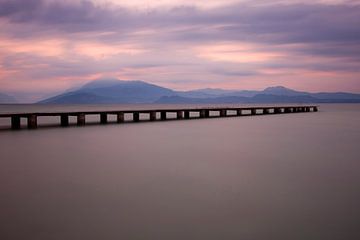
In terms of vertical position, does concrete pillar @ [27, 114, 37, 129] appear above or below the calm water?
above

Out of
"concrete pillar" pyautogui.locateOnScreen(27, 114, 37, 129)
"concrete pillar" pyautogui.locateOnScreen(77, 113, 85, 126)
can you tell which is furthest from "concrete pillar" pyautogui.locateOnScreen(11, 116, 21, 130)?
"concrete pillar" pyautogui.locateOnScreen(77, 113, 85, 126)

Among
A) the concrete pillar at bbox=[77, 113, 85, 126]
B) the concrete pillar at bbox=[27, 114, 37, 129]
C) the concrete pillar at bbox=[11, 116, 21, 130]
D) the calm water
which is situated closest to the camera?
the calm water

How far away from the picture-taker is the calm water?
452cm

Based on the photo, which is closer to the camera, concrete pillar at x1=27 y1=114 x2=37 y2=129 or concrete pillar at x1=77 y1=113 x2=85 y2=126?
concrete pillar at x1=27 y1=114 x2=37 y2=129

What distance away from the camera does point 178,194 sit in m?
6.13

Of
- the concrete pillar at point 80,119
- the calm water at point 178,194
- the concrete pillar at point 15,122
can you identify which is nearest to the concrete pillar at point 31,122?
the concrete pillar at point 15,122

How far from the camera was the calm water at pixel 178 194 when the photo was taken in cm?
452

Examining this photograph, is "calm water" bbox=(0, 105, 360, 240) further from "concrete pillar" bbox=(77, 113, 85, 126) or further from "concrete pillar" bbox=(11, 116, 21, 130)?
"concrete pillar" bbox=(77, 113, 85, 126)

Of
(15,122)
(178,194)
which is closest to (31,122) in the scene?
(15,122)

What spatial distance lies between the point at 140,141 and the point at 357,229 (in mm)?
10425

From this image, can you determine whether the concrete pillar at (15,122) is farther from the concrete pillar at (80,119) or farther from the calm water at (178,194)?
the calm water at (178,194)

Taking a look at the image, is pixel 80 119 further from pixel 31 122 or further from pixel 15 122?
pixel 15 122

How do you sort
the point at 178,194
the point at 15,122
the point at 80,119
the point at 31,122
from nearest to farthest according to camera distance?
the point at 178,194, the point at 31,122, the point at 15,122, the point at 80,119

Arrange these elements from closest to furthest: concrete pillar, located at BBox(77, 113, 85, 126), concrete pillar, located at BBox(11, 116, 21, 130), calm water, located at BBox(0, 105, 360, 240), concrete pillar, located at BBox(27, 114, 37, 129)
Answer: calm water, located at BBox(0, 105, 360, 240), concrete pillar, located at BBox(27, 114, 37, 129), concrete pillar, located at BBox(11, 116, 21, 130), concrete pillar, located at BBox(77, 113, 85, 126)
